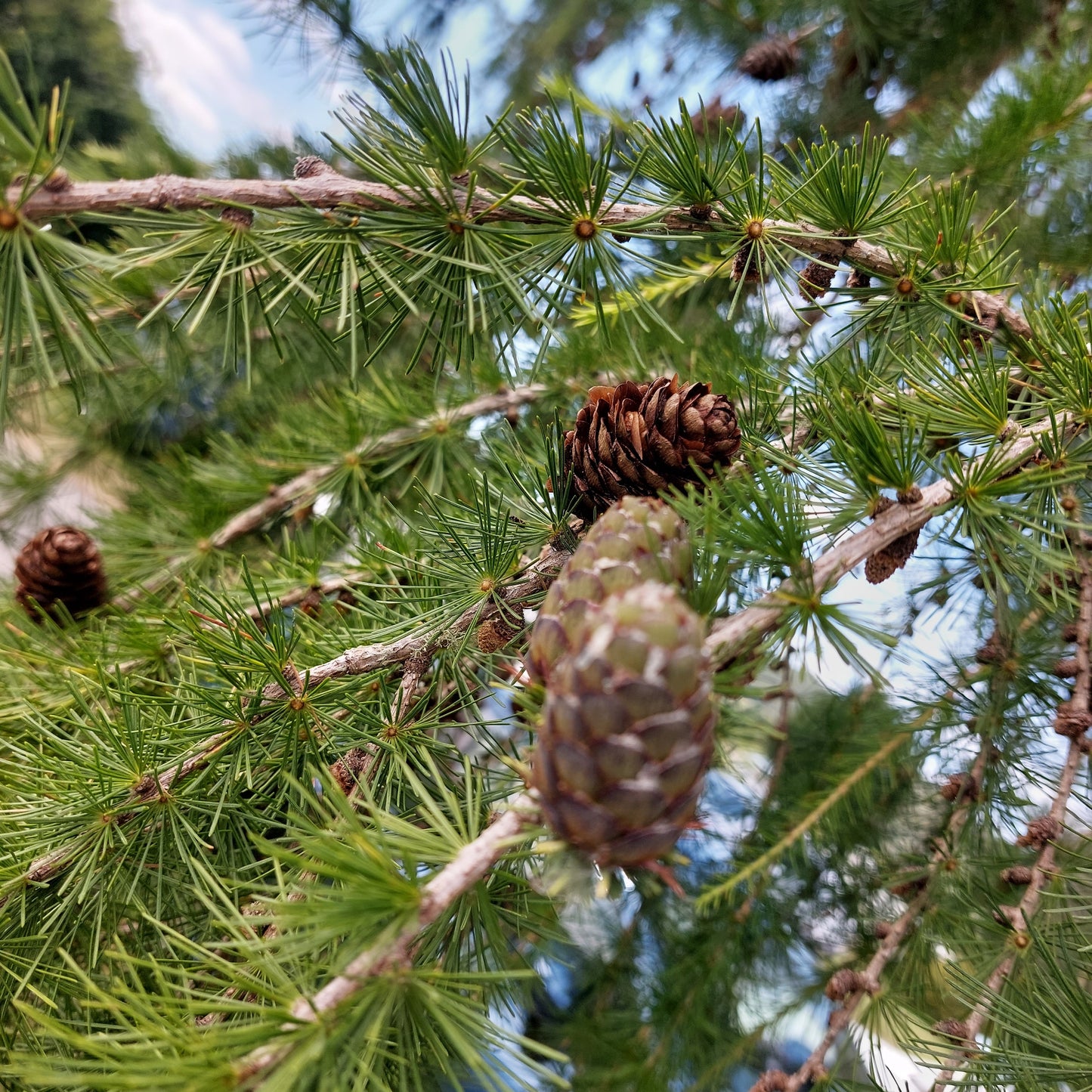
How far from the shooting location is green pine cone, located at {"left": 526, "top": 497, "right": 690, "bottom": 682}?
0.26 m

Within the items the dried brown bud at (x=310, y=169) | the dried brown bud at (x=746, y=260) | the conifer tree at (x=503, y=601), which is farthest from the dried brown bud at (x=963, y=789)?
the dried brown bud at (x=310, y=169)

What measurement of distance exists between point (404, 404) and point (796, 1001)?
32.1 inches

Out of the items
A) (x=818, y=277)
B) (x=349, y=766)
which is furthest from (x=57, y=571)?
(x=818, y=277)

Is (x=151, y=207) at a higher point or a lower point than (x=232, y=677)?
higher

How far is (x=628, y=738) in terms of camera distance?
22cm

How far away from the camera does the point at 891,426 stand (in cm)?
43

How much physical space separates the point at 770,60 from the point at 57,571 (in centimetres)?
114

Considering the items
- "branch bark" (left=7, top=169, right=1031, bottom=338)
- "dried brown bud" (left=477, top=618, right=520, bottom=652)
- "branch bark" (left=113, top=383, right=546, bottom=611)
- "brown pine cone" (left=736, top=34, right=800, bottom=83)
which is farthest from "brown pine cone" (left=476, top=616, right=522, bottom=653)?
"brown pine cone" (left=736, top=34, right=800, bottom=83)

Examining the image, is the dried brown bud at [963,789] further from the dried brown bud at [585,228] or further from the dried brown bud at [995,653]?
the dried brown bud at [585,228]

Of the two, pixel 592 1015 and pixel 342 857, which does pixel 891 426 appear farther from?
pixel 592 1015

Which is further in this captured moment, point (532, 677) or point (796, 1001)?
point (796, 1001)

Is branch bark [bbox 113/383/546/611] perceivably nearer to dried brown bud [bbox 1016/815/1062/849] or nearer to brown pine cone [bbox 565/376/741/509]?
brown pine cone [bbox 565/376/741/509]

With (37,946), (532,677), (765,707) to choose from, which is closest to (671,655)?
(532,677)

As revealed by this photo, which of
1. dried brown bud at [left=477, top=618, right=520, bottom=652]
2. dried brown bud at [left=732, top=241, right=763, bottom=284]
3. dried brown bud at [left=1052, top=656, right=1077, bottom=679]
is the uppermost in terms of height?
dried brown bud at [left=732, top=241, right=763, bottom=284]
